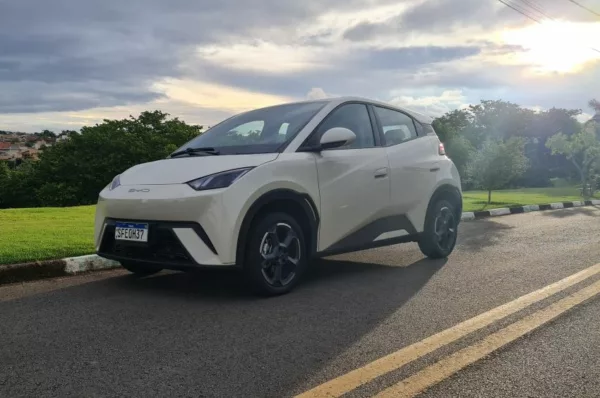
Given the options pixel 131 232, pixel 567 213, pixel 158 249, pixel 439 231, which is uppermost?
pixel 131 232

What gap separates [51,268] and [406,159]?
3.76 m

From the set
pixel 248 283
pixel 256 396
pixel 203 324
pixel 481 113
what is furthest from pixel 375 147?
pixel 481 113

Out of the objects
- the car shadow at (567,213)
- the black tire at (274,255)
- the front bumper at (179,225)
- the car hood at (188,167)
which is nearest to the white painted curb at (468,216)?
the car shadow at (567,213)

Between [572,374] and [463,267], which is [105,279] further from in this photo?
[572,374]

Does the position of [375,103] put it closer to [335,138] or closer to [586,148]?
→ [335,138]

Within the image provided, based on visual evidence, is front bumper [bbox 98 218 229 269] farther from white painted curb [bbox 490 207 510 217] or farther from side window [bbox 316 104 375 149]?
white painted curb [bbox 490 207 510 217]

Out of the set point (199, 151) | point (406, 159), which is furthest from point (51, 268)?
point (406, 159)

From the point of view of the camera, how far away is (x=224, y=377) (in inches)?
117

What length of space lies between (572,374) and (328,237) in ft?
8.42

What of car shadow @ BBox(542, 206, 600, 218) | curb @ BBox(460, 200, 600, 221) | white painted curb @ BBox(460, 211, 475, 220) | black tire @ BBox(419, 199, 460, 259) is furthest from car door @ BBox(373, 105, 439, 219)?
car shadow @ BBox(542, 206, 600, 218)

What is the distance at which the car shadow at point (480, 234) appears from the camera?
8.17m

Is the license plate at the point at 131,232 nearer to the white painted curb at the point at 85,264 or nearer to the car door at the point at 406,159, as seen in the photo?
the white painted curb at the point at 85,264

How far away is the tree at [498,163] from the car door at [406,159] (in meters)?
13.4

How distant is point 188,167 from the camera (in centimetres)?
480
